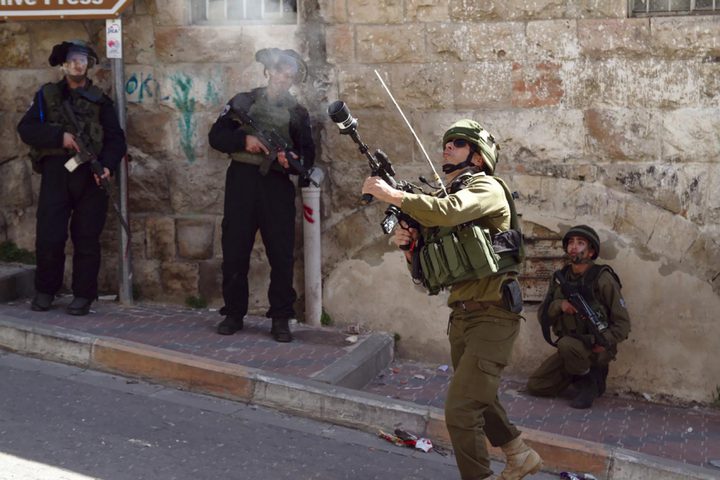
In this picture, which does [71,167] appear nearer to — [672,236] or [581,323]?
[581,323]

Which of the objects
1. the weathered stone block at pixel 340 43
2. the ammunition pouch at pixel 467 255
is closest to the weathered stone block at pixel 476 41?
the weathered stone block at pixel 340 43

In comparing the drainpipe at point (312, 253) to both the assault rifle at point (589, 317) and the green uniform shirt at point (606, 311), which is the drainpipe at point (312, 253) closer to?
the green uniform shirt at point (606, 311)

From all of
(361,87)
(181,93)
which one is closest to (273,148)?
(361,87)

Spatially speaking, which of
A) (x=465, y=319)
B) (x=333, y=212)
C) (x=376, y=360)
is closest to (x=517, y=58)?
(x=333, y=212)

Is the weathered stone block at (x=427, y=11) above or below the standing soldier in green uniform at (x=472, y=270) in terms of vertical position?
above

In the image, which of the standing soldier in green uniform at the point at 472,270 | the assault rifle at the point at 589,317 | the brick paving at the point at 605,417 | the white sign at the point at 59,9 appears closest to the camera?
the standing soldier in green uniform at the point at 472,270

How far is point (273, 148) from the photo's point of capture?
25.1 ft

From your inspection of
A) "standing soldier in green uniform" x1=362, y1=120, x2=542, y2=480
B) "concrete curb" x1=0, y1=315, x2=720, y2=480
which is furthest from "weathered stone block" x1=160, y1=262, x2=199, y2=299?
"standing soldier in green uniform" x1=362, y1=120, x2=542, y2=480

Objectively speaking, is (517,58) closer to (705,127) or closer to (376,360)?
(705,127)

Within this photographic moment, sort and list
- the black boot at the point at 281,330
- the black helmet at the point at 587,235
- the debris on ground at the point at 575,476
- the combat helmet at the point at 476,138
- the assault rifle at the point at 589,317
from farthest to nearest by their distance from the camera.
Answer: the black boot at the point at 281,330
the black helmet at the point at 587,235
the assault rifle at the point at 589,317
the debris on ground at the point at 575,476
the combat helmet at the point at 476,138

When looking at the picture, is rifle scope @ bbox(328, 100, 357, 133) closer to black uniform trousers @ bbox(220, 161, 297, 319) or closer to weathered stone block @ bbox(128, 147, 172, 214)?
black uniform trousers @ bbox(220, 161, 297, 319)

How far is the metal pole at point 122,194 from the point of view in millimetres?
8406

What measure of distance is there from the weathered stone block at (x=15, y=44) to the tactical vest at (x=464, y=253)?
4.79m

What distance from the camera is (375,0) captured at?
8023 mm
